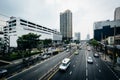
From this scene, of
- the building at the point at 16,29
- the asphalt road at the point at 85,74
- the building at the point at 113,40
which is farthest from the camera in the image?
the building at the point at 16,29

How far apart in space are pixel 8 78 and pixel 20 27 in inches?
2572

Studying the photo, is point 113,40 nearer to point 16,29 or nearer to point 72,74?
point 72,74

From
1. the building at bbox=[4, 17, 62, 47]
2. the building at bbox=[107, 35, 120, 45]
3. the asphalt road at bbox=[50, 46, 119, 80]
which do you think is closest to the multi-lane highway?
the asphalt road at bbox=[50, 46, 119, 80]

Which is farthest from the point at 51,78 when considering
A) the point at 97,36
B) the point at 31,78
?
the point at 97,36

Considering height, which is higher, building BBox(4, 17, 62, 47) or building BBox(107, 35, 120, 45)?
building BBox(4, 17, 62, 47)

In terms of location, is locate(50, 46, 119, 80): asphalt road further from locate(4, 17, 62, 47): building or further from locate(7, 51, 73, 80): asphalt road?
locate(4, 17, 62, 47): building

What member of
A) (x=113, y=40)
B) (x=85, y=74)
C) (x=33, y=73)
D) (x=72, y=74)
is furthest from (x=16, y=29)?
(x=85, y=74)

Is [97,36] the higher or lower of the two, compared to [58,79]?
higher

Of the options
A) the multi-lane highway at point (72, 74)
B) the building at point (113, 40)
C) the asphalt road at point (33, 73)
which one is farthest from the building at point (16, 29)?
the building at point (113, 40)

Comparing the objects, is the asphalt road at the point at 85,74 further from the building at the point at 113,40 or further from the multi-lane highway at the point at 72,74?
the building at the point at 113,40

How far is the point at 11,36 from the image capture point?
3378 inches

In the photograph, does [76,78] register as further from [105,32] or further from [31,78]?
[105,32]

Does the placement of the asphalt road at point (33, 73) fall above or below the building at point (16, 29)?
below

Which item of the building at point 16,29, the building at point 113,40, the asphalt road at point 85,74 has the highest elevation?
the building at point 16,29
